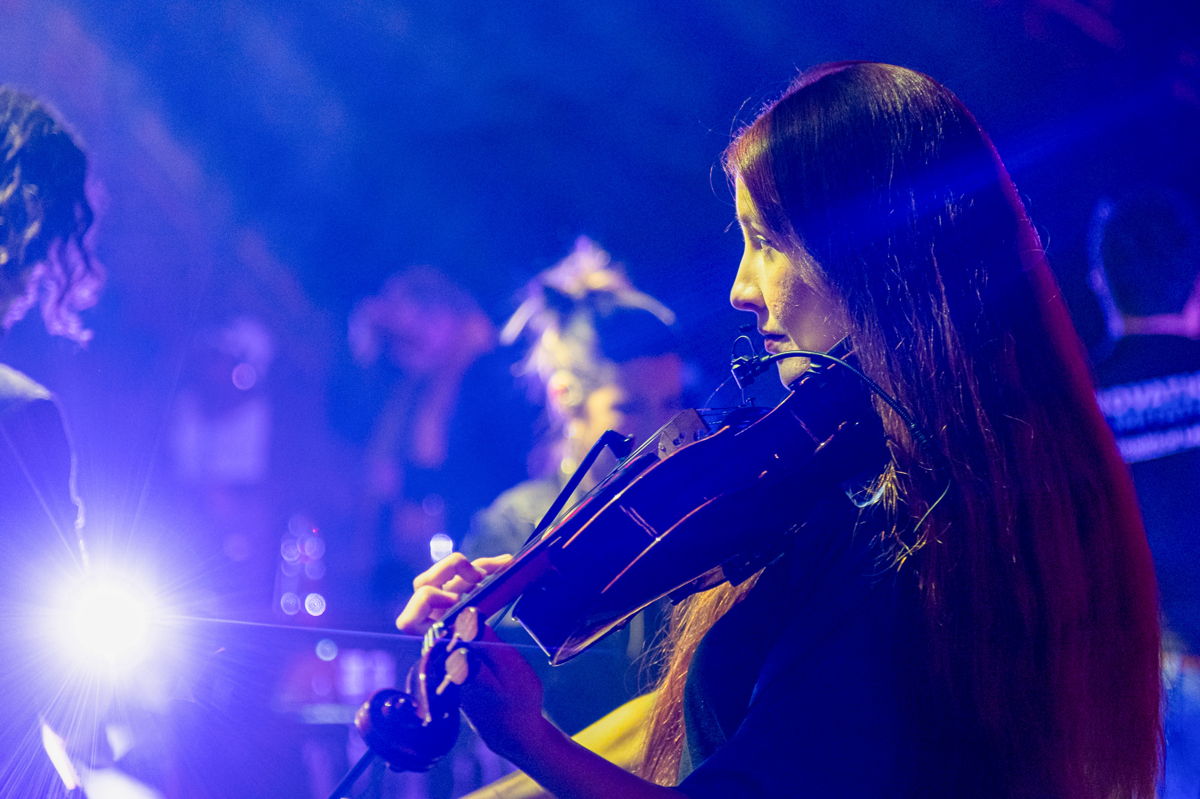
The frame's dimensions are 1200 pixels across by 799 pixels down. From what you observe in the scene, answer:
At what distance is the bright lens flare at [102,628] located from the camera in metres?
2.07

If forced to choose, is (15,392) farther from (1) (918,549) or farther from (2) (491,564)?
(1) (918,549)

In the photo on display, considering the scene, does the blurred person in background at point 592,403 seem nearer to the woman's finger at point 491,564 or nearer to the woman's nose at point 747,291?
the woman's finger at point 491,564

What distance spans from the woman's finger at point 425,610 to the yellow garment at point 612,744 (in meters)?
0.49

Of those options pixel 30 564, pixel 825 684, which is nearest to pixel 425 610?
pixel 825 684

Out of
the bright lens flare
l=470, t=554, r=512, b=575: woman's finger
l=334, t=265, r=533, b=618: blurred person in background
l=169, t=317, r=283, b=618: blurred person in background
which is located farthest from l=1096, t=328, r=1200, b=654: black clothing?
l=169, t=317, r=283, b=618: blurred person in background

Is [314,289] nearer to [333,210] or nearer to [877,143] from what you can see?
[333,210]

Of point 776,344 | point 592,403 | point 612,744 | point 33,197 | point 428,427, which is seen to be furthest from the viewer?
point 428,427

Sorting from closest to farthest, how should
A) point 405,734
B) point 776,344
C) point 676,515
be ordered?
1. point 405,734
2. point 676,515
3. point 776,344

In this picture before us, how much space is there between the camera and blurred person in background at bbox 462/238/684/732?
246cm

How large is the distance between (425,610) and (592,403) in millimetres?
1788

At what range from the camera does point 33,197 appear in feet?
7.09

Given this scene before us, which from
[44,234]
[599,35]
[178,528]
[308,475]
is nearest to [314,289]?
[308,475]

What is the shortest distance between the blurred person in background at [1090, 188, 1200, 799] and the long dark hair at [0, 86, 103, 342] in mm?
2808

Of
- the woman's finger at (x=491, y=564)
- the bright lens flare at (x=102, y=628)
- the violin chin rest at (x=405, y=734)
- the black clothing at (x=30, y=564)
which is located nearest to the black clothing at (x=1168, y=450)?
the woman's finger at (x=491, y=564)
